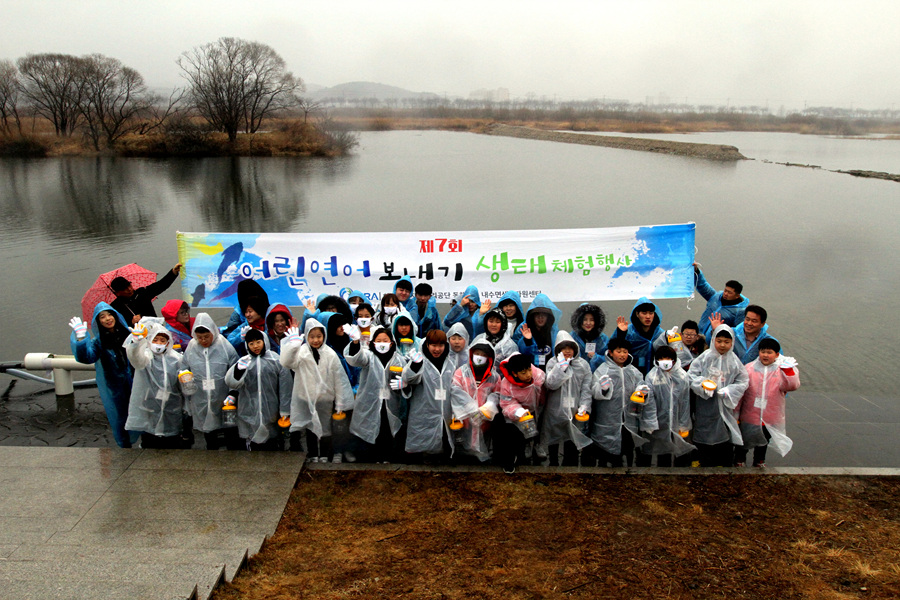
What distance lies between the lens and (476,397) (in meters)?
5.18

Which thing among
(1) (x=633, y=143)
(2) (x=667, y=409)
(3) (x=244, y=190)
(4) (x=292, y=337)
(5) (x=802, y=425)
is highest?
(1) (x=633, y=143)

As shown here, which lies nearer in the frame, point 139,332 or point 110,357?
point 139,332

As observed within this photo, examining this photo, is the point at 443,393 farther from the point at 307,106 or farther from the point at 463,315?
the point at 307,106

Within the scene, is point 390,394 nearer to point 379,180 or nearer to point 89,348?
point 89,348

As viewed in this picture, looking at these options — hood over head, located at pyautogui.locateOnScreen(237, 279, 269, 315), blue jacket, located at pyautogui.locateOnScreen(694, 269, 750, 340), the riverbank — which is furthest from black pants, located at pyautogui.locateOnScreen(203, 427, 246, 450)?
the riverbank

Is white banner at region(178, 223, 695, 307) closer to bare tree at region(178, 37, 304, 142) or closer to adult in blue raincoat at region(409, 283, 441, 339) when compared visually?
adult in blue raincoat at region(409, 283, 441, 339)

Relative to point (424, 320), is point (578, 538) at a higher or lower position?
lower

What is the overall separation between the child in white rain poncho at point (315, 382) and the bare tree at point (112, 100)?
50.1 meters

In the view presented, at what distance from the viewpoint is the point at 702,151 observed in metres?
47.6

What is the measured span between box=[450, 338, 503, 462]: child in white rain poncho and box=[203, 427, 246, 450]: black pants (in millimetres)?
1973

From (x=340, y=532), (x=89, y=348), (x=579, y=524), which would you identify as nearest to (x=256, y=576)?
(x=340, y=532)

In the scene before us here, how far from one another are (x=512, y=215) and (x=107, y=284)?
63.2 feet

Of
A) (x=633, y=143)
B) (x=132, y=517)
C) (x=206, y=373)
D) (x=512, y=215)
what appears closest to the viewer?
(x=132, y=517)

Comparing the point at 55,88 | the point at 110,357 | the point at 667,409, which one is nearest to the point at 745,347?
the point at 667,409
